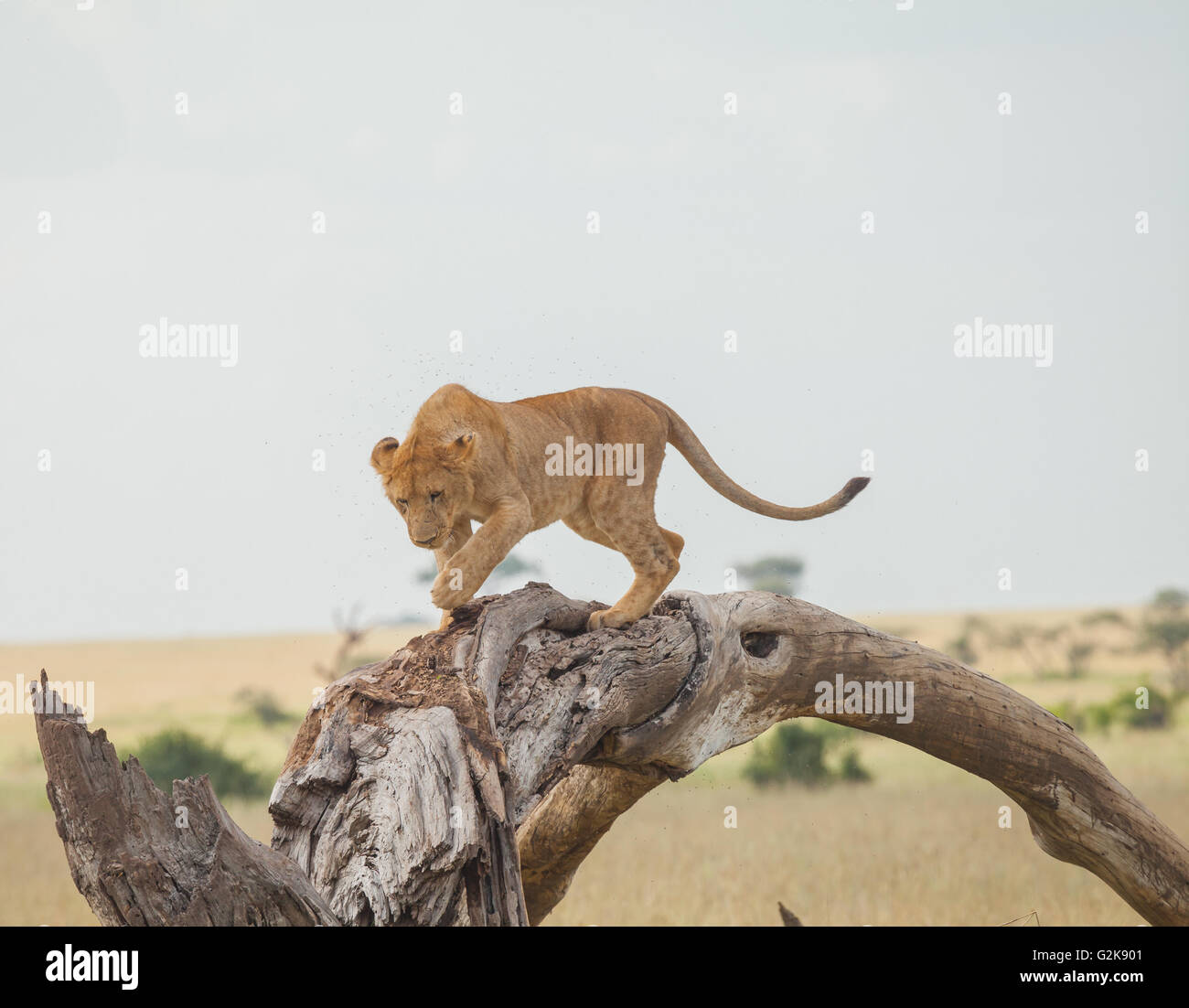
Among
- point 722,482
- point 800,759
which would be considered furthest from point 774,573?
point 722,482

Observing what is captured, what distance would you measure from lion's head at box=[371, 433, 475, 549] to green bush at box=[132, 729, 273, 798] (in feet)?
23.9

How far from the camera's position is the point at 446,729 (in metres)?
3.04

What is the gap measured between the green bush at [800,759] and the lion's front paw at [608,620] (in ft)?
24.6

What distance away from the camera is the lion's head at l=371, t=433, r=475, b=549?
3867mm

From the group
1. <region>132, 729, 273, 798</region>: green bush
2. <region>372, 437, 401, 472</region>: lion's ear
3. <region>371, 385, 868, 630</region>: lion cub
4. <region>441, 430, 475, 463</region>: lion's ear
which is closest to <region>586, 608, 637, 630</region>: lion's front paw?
<region>371, 385, 868, 630</region>: lion cub

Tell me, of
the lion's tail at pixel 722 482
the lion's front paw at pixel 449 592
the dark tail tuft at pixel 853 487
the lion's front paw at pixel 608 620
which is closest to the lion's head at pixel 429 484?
the lion's front paw at pixel 449 592

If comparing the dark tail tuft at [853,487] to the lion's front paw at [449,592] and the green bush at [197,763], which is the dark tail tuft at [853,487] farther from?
the green bush at [197,763]

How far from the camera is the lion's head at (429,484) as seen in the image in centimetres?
387

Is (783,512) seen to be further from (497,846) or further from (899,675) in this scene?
(497,846)

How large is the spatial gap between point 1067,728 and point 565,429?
2661 mm

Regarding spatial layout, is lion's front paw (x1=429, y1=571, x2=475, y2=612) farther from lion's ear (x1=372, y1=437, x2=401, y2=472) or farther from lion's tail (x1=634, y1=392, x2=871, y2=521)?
lion's tail (x1=634, y1=392, x2=871, y2=521)

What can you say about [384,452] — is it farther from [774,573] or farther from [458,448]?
[774,573]

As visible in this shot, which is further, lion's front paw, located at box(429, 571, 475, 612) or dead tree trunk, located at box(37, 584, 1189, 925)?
lion's front paw, located at box(429, 571, 475, 612)
